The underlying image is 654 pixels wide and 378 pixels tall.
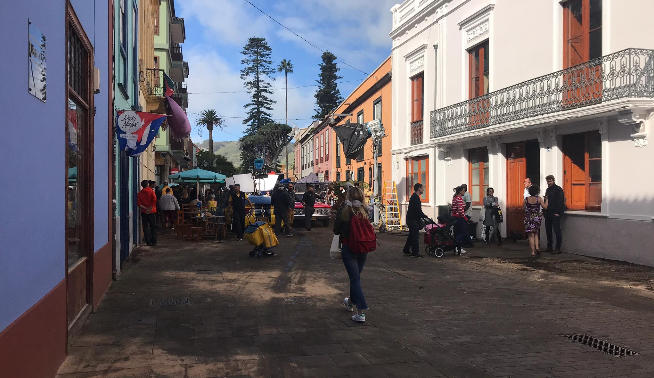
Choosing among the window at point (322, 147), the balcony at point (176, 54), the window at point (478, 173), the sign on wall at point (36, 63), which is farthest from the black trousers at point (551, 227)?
the window at point (322, 147)

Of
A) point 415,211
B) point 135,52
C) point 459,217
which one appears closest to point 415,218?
point 415,211

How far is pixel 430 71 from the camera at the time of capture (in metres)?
19.6

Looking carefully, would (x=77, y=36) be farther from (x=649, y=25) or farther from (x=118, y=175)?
(x=649, y=25)

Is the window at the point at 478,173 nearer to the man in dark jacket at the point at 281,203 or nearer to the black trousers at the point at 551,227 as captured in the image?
the black trousers at the point at 551,227

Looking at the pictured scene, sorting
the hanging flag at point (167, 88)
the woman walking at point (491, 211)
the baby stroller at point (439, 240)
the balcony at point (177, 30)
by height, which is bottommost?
the baby stroller at point (439, 240)

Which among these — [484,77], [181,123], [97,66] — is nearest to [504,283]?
[97,66]

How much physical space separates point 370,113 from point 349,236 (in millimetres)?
21978

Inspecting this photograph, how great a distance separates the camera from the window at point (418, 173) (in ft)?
65.5

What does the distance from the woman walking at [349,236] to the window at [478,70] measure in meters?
11.4

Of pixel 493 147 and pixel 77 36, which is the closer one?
pixel 77 36

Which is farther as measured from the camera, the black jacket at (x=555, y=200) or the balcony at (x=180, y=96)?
the balcony at (x=180, y=96)

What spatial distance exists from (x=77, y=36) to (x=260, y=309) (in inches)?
156

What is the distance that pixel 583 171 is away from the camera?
1241 centimetres

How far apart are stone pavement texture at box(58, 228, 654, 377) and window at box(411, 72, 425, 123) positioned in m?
11.2
